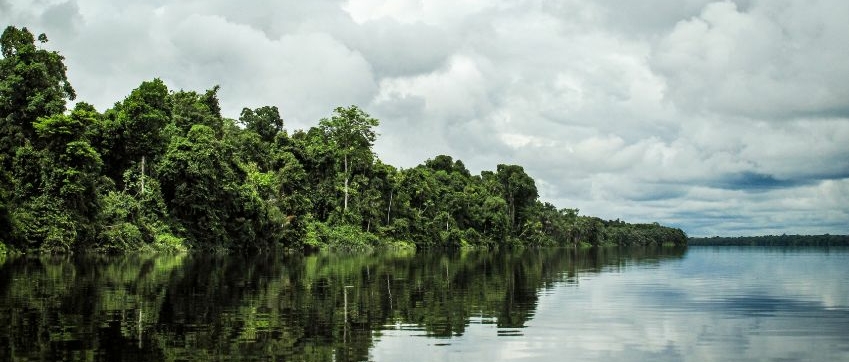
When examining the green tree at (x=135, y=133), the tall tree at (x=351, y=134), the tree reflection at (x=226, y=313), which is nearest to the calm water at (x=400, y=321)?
the tree reflection at (x=226, y=313)

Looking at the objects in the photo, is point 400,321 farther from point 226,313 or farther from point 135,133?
point 135,133

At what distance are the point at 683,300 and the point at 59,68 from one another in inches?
1861

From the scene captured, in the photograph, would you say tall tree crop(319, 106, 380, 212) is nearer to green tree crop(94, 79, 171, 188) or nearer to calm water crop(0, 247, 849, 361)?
green tree crop(94, 79, 171, 188)

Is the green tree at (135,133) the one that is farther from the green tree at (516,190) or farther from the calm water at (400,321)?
the green tree at (516,190)

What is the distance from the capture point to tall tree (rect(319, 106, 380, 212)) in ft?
270

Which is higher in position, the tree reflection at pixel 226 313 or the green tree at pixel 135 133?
the green tree at pixel 135 133

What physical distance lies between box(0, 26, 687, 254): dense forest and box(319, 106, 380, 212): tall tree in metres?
0.15

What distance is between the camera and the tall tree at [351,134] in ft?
270

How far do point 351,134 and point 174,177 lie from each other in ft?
105

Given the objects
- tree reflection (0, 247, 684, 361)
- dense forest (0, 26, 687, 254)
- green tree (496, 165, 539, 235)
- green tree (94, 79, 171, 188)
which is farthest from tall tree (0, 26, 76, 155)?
green tree (496, 165, 539, 235)

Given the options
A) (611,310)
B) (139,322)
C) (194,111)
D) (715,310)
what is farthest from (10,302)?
(194,111)

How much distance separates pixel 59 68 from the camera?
4869 centimetres

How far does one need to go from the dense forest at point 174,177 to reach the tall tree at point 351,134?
15 cm

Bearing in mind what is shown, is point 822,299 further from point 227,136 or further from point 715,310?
point 227,136
